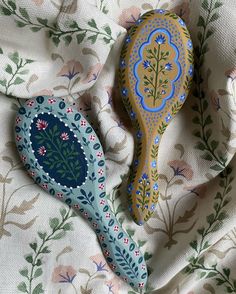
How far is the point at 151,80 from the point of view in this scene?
1.69 feet

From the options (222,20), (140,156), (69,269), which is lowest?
(69,269)

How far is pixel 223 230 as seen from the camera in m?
0.54

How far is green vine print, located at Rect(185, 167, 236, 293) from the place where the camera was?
1.78 feet

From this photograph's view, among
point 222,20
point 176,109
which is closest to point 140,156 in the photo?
point 176,109

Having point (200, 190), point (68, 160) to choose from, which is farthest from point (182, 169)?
point (68, 160)

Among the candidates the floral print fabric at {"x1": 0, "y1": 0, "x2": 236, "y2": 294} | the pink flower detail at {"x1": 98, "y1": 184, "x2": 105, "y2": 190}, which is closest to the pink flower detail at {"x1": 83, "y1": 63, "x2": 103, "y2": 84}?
the floral print fabric at {"x1": 0, "y1": 0, "x2": 236, "y2": 294}

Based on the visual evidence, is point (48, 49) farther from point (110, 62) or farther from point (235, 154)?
point (235, 154)

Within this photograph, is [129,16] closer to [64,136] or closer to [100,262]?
[64,136]

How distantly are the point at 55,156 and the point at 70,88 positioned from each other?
0.25ft

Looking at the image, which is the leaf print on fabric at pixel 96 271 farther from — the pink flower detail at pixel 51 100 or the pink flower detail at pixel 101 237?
the pink flower detail at pixel 51 100

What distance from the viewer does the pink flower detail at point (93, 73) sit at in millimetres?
503

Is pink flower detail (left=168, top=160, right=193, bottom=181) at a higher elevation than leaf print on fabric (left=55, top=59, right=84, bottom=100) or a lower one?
lower

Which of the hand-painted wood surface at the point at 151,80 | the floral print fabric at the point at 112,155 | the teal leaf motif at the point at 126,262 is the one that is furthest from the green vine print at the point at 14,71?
the teal leaf motif at the point at 126,262

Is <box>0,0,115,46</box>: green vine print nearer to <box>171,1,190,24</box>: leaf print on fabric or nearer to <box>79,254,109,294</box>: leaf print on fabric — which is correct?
<box>171,1,190,24</box>: leaf print on fabric
